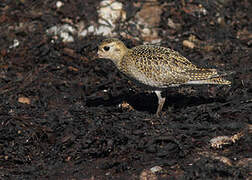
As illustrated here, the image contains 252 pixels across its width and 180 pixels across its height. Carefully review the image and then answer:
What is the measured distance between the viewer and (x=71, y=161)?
687cm

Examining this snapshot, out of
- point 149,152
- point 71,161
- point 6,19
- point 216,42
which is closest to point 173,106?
point 149,152

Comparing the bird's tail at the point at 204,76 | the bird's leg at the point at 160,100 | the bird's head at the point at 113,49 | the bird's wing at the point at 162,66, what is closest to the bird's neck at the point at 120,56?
the bird's head at the point at 113,49

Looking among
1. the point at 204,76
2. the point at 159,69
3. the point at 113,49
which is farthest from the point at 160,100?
the point at 113,49

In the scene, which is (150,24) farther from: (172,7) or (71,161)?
(71,161)

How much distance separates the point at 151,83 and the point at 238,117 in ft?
4.66

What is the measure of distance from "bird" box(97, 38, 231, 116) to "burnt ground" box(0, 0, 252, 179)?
0.52 meters

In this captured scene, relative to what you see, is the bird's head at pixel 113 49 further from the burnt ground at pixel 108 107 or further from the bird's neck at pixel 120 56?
the burnt ground at pixel 108 107

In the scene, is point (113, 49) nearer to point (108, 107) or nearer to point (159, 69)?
point (159, 69)

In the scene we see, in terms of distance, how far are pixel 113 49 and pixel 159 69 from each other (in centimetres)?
89

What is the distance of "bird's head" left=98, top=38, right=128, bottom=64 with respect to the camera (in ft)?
24.9

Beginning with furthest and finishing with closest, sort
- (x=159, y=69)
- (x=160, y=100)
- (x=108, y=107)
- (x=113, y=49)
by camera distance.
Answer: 1. (x=108, y=107)
2. (x=160, y=100)
3. (x=113, y=49)
4. (x=159, y=69)

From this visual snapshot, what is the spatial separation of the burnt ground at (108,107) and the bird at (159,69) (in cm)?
52

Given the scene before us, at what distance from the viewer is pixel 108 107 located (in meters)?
8.13

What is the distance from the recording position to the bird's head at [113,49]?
7.59 metres
